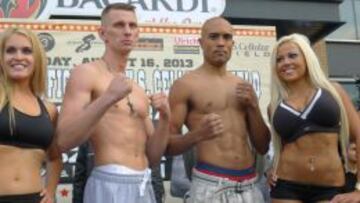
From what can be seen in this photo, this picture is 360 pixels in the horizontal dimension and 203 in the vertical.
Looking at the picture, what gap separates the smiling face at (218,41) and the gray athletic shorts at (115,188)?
1.10 meters

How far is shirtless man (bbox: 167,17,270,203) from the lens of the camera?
3.88 metres

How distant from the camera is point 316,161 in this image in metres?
3.61

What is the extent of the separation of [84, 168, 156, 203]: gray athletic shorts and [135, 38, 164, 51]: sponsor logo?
85.8 inches

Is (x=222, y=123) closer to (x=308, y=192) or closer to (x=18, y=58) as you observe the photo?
(x=308, y=192)

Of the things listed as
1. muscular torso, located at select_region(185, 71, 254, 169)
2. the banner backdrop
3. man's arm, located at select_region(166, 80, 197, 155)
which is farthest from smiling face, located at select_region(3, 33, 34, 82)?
the banner backdrop

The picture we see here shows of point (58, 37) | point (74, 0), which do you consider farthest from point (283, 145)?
point (74, 0)

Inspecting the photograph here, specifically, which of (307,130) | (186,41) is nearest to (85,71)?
(307,130)

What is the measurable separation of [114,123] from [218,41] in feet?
3.55

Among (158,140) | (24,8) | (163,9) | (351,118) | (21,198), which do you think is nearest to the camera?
(21,198)

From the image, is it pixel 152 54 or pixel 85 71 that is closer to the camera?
pixel 85 71

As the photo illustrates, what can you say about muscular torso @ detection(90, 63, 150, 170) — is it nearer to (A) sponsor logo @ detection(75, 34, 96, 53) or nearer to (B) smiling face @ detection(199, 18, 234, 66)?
(B) smiling face @ detection(199, 18, 234, 66)

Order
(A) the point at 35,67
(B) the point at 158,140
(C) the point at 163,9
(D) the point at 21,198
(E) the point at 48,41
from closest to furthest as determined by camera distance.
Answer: (D) the point at 21,198, (A) the point at 35,67, (B) the point at 158,140, (E) the point at 48,41, (C) the point at 163,9

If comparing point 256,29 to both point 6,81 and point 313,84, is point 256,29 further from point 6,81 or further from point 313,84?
point 6,81

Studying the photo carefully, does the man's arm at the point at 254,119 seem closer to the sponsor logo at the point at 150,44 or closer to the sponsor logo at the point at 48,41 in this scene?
the sponsor logo at the point at 150,44
